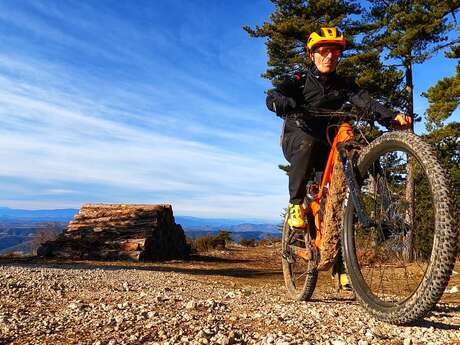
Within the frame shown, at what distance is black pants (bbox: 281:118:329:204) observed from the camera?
499 cm

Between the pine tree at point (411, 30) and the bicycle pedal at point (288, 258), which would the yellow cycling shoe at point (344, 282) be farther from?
the pine tree at point (411, 30)

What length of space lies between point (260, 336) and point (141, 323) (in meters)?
1.06

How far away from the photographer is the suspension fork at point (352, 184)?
3.90 metres

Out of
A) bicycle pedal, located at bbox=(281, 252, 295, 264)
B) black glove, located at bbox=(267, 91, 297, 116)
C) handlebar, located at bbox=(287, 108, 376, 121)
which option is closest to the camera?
black glove, located at bbox=(267, 91, 297, 116)

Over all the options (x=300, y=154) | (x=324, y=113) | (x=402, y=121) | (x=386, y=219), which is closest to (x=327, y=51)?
(x=324, y=113)

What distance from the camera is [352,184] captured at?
405 centimetres

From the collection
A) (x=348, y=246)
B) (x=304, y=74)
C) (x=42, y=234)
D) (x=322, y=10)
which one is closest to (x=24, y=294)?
(x=348, y=246)

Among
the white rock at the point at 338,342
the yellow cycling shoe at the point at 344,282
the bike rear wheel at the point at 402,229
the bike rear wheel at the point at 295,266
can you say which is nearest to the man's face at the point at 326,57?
the bike rear wheel at the point at 402,229

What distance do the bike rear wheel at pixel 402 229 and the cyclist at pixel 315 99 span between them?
1029 mm

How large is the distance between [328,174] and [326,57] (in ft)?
4.72

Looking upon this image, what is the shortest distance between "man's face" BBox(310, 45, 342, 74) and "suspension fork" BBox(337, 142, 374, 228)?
3.97ft

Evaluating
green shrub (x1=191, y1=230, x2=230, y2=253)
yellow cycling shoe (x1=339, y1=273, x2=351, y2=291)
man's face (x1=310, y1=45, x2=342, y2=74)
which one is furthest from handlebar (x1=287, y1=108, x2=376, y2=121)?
green shrub (x1=191, y1=230, x2=230, y2=253)

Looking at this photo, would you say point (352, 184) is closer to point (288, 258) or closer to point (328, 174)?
point (328, 174)

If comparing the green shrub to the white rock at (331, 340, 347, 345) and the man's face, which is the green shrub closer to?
the man's face
